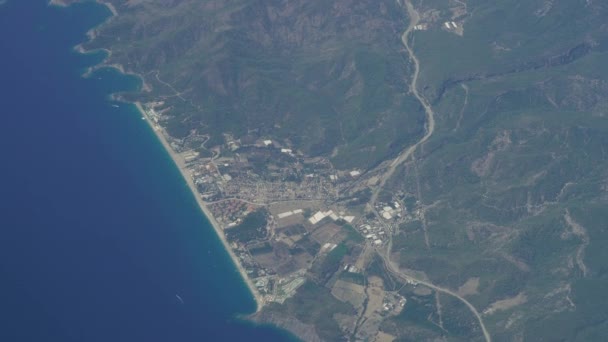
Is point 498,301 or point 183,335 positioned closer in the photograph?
point 183,335

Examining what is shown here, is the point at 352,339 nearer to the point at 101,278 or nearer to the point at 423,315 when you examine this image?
the point at 423,315

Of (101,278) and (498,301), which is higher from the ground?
(101,278)

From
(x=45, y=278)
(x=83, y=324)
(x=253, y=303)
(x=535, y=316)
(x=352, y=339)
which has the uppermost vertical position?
(x=45, y=278)

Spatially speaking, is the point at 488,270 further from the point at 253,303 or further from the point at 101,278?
the point at 101,278

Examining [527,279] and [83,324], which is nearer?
[83,324]

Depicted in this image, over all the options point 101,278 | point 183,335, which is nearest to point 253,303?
point 183,335

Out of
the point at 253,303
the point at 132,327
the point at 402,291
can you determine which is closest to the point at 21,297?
the point at 132,327

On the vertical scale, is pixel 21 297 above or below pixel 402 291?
above

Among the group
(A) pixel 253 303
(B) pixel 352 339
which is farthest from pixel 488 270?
(A) pixel 253 303
